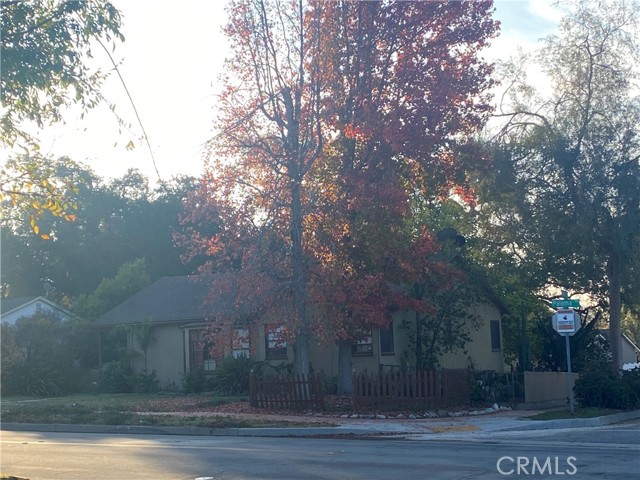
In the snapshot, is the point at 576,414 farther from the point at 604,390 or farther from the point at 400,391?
the point at 400,391

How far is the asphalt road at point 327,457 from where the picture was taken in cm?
1204

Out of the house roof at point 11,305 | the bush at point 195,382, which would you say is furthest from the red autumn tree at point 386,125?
the house roof at point 11,305

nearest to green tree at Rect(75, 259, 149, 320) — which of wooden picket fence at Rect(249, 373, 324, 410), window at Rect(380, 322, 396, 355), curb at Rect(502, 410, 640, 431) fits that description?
window at Rect(380, 322, 396, 355)

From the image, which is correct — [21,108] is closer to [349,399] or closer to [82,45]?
[82,45]

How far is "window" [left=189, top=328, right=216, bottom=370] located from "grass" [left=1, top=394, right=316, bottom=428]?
2525mm

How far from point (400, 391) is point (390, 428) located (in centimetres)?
365

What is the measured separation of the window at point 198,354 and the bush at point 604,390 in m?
15.1

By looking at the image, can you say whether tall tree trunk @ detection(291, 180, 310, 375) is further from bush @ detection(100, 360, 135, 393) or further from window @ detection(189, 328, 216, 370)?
bush @ detection(100, 360, 135, 393)

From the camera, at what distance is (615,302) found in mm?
30469

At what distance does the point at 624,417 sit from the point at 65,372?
22825 mm

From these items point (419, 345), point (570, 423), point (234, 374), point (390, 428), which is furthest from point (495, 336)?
point (390, 428)

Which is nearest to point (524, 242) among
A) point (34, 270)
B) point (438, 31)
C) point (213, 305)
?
point (438, 31)

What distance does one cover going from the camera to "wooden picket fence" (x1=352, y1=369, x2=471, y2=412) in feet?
76.5

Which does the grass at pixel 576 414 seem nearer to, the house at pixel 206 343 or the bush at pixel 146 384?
the house at pixel 206 343
